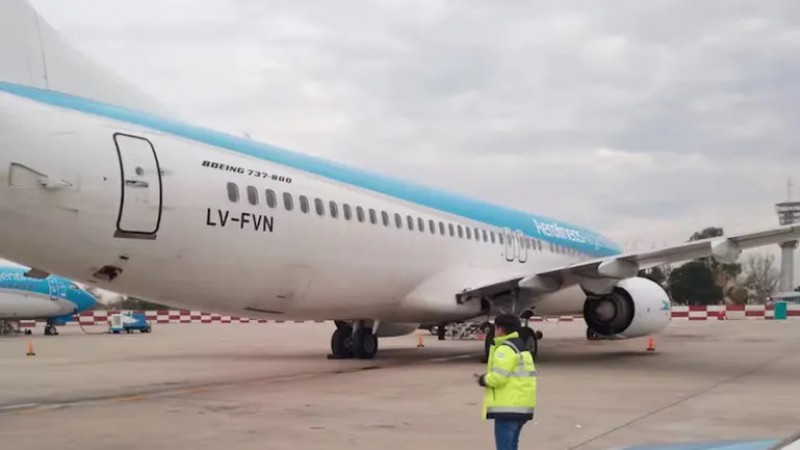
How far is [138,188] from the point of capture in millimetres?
9914

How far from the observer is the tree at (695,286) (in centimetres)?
6612

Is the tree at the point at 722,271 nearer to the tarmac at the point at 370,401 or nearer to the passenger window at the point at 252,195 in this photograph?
the tarmac at the point at 370,401

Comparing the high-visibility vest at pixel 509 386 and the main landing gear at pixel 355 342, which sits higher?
the main landing gear at pixel 355 342

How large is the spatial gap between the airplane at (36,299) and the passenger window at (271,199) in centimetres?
2331

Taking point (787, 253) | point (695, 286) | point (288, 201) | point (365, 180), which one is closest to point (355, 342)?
point (365, 180)

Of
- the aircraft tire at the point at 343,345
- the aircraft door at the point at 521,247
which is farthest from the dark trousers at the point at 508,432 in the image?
the aircraft door at the point at 521,247

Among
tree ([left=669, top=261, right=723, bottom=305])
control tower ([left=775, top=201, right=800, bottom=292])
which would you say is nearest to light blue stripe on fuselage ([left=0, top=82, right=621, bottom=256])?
control tower ([left=775, top=201, right=800, bottom=292])

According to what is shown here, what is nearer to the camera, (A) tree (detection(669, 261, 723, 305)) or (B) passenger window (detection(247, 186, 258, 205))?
(B) passenger window (detection(247, 186, 258, 205))

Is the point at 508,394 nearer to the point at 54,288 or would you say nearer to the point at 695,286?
the point at 54,288

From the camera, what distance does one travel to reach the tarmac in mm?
7551

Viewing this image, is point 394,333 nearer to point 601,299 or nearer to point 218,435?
point 601,299

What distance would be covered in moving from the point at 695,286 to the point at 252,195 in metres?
60.6

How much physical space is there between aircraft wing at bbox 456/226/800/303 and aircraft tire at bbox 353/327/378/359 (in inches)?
87.9

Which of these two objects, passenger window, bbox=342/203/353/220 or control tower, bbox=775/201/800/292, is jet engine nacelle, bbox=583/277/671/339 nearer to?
passenger window, bbox=342/203/353/220
